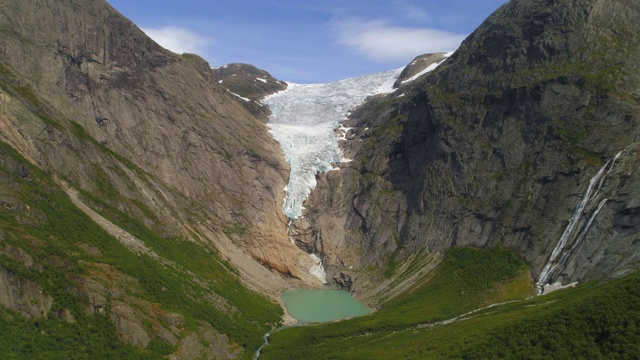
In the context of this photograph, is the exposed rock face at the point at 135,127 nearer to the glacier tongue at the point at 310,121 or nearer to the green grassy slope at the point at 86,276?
Answer: the glacier tongue at the point at 310,121

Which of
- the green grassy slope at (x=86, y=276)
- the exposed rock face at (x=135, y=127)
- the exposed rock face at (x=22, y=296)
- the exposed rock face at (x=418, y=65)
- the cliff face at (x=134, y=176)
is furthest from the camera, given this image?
Result: the exposed rock face at (x=418, y=65)

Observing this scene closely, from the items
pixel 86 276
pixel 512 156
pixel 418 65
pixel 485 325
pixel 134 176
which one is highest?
pixel 418 65

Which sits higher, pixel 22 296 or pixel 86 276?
pixel 86 276

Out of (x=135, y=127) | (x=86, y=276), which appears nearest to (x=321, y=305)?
(x=86, y=276)

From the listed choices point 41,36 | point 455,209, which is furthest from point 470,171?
point 41,36

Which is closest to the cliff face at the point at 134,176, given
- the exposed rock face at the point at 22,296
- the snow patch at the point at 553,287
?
the exposed rock face at the point at 22,296

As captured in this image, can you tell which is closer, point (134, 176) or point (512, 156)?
point (134, 176)

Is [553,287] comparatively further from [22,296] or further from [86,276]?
[22,296]
